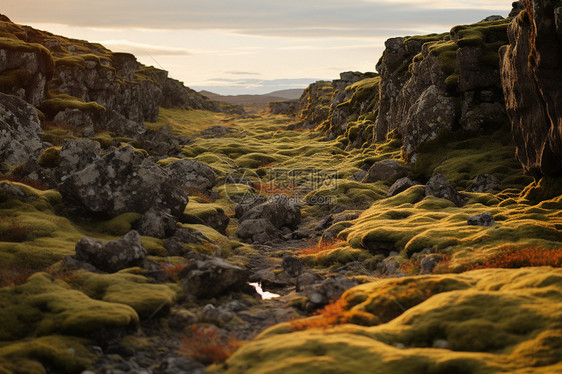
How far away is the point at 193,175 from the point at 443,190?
114 feet

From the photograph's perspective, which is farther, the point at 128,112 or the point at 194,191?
Answer: the point at 128,112

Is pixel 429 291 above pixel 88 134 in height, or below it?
below

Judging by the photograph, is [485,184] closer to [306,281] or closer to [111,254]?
[306,281]

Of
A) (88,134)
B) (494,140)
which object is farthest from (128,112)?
(494,140)

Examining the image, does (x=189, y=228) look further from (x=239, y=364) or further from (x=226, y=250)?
(x=239, y=364)

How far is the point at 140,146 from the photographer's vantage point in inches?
3521

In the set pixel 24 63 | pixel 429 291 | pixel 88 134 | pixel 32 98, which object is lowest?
pixel 429 291

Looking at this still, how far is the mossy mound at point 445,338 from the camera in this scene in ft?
47.2

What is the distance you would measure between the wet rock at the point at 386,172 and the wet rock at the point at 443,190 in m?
17.7

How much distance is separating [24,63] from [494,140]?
7195cm

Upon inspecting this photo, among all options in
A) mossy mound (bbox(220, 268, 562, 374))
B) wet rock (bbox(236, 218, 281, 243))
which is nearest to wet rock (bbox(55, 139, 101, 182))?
wet rock (bbox(236, 218, 281, 243))

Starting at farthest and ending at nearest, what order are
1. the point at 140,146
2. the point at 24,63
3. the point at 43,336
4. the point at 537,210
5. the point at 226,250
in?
1. the point at 140,146
2. the point at 24,63
3. the point at 226,250
4. the point at 537,210
5. the point at 43,336

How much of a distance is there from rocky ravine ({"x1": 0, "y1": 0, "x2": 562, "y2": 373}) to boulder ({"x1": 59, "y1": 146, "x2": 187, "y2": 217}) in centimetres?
12

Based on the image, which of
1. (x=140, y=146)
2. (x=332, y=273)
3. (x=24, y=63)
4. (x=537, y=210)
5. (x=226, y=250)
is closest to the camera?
(x=332, y=273)
